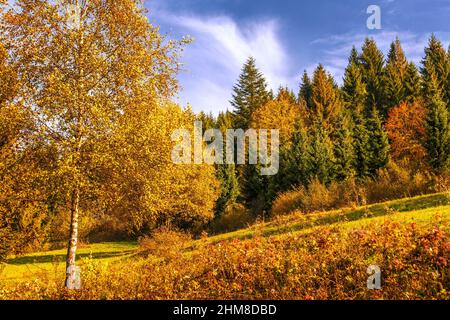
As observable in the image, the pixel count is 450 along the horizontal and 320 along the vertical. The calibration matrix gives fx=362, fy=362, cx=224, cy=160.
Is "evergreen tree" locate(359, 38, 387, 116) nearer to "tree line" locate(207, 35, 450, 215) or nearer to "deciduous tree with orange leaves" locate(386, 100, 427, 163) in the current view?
"tree line" locate(207, 35, 450, 215)

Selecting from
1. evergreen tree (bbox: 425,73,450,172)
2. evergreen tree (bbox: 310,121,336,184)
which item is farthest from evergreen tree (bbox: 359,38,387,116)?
evergreen tree (bbox: 310,121,336,184)

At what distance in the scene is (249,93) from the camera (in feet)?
236

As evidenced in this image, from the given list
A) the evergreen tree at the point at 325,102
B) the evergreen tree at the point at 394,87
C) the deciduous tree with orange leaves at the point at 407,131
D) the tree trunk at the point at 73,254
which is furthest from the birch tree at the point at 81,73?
the evergreen tree at the point at 394,87

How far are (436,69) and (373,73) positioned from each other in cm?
1092

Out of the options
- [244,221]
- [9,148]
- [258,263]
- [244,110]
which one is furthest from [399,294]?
[244,110]

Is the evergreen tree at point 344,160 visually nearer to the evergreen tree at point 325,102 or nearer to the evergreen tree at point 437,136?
the evergreen tree at point 437,136

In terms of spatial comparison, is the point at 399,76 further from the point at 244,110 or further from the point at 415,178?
the point at 415,178

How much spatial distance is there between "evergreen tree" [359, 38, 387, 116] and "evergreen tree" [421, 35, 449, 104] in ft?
25.2

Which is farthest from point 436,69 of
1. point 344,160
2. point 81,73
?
point 81,73

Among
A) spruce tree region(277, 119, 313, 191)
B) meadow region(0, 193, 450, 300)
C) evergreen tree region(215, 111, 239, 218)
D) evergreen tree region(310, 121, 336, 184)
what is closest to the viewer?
meadow region(0, 193, 450, 300)

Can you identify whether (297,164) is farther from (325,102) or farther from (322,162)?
(325,102)

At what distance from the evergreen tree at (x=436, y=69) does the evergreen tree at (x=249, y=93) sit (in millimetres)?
27761

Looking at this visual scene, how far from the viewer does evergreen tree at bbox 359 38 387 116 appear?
2699 inches

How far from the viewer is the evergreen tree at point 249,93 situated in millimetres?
70875
